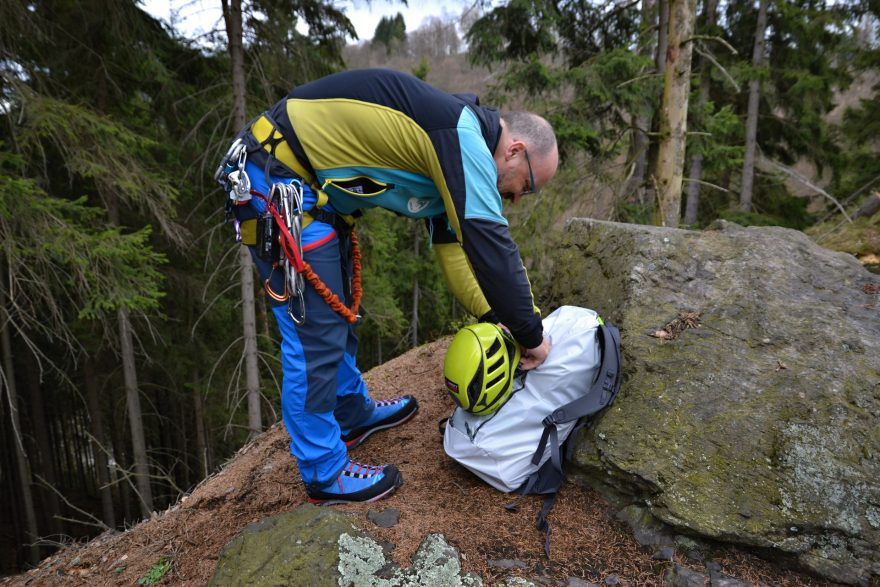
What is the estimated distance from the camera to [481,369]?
2469 millimetres

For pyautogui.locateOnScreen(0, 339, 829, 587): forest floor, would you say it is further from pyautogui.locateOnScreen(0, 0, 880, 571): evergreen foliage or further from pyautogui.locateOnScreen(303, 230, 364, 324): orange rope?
pyautogui.locateOnScreen(303, 230, 364, 324): orange rope

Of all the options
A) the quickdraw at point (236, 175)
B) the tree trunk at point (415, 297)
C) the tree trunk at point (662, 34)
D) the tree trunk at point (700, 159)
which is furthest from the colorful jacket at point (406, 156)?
the tree trunk at point (415, 297)

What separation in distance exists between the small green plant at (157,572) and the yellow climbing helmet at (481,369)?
167cm

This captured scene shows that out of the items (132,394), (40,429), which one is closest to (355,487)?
(132,394)

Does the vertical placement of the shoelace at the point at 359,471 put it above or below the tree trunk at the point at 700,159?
below

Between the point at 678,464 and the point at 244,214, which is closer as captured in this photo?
the point at 678,464

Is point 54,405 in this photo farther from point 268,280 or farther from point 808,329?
point 808,329

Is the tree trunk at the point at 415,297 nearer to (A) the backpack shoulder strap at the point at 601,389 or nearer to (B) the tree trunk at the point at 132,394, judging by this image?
(B) the tree trunk at the point at 132,394

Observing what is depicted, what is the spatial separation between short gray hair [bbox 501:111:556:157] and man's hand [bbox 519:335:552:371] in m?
0.94

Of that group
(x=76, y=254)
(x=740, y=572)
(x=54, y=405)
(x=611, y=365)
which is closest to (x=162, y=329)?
(x=76, y=254)

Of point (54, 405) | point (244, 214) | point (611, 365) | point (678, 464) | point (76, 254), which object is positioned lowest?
point (54, 405)

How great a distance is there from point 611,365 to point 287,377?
1672mm

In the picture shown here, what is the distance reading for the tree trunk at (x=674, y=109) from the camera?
516 cm

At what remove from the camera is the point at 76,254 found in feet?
16.5
